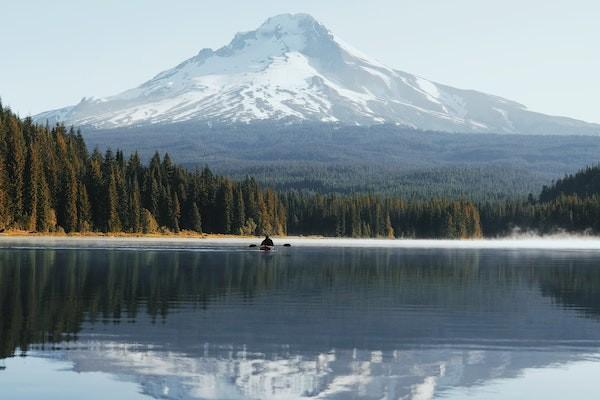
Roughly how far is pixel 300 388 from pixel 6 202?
12365cm

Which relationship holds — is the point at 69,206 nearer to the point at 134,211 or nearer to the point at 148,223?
the point at 134,211

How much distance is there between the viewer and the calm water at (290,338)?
26672mm

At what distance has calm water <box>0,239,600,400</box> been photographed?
26672mm

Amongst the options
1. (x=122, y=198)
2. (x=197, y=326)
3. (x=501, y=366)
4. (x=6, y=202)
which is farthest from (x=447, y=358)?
(x=122, y=198)

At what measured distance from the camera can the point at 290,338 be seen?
34.8m

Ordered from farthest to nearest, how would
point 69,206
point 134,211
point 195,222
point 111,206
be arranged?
point 195,222 → point 134,211 → point 111,206 → point 69,206

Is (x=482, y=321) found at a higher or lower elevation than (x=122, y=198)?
lower

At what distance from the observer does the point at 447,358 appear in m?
31.3

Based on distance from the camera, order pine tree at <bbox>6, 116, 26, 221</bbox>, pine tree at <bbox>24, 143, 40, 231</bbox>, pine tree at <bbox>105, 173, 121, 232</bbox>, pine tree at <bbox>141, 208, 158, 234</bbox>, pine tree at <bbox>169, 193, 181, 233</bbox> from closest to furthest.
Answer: pine tree at <bbox>6, 116, 26, 221</bbox> < pine tree at <bbox>24, 143, 40, 231</bbox> < pine tree at <bbox>105, 173, 121, 232</bbox> < pine tree at <bbox>141, 208, 158, 234</bbox> < pine tree at <bbox>169, 193, 181, 233</bbox>

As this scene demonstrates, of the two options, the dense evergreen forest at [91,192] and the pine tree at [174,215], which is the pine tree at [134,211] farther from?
the pine tree at [174,215]

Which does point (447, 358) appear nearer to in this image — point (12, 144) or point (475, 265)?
point (475, 265)

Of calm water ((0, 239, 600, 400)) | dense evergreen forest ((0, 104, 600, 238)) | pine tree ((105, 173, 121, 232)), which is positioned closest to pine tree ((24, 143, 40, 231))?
dense evergreen forest ((0, 104, 600, 238))

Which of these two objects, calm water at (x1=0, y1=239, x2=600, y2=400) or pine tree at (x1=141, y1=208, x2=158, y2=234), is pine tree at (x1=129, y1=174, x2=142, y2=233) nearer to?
pine tree at (x1=141, y1=208, x2=158, y2=234)

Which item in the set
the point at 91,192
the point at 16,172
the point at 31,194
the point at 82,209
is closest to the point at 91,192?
the point at 91,192
